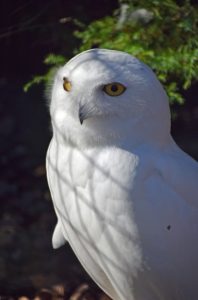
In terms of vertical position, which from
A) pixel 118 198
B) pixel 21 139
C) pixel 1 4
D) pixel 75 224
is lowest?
pixel 21 139

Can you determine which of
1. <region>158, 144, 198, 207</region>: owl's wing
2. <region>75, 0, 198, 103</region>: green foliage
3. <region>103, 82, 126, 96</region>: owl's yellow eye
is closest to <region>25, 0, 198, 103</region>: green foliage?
<region>75, 0, 198, 103</region>: green foliage

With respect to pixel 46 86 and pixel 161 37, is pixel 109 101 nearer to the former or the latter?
pixel 46 86

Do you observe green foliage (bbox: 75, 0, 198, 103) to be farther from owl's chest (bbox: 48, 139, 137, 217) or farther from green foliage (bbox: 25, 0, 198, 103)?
owl's chest (bbox: 48, 139, 137, 217)

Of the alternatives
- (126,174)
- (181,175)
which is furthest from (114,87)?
(181,175)

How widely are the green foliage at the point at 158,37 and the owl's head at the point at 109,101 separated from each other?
2.27 feet

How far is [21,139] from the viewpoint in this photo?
236 inches

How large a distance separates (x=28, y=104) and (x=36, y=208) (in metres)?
1.43

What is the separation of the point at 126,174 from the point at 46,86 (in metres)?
0.69

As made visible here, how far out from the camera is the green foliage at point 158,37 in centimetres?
342

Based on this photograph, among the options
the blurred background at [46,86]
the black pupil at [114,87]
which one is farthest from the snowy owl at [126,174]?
the blurred background at [46,86]

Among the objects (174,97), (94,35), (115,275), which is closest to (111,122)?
(115,275)

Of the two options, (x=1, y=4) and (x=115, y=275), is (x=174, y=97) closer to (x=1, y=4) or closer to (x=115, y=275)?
(x=115, y=275)

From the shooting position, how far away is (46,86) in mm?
3166

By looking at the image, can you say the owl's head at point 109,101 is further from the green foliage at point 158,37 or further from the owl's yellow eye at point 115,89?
the green foliage at point 158,37
